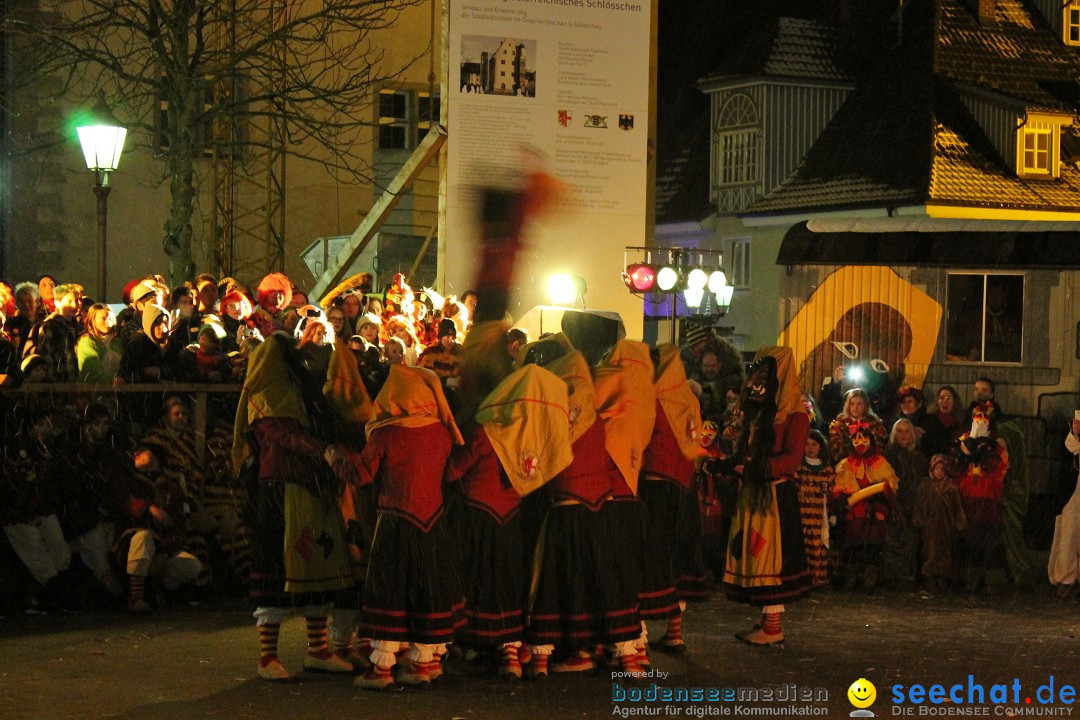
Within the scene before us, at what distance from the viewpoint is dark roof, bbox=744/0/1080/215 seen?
3092 centimetres

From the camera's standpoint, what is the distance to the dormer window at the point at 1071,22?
33719mm

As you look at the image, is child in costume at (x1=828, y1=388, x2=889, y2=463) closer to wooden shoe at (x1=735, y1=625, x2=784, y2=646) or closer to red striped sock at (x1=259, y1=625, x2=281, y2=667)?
wooden shoe at (x1=735, y1=625, x2=784, y2=646)

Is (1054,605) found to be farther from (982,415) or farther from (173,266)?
(173,266)

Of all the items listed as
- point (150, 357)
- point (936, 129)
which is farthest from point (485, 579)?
point (936, 129)

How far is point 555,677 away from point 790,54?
1104 inches

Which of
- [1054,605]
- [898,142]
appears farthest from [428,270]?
[1054,605]

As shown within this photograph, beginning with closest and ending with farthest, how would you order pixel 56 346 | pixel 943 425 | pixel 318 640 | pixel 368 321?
1. pixel 318 640
2. pixel 56 346
3. pixel 368 321
4. pixel 943 425

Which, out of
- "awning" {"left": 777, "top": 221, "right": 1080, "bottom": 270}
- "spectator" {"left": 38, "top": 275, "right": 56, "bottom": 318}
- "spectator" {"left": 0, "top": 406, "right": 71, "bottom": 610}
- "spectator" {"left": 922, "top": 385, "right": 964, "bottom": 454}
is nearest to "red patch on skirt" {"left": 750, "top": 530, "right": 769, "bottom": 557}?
"spectator" {"left": 0, "top": 406, "right": 71, "bottom": 610}

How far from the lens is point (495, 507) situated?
8875 mm

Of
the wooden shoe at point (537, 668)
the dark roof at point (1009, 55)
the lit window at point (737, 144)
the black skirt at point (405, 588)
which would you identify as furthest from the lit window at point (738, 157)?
the black skirt at point (405, 588)

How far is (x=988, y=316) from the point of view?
2034cm

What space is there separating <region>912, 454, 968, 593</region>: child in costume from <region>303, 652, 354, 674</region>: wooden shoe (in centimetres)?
597

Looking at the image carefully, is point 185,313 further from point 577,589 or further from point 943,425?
point 943,425

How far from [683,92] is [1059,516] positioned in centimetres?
2709
